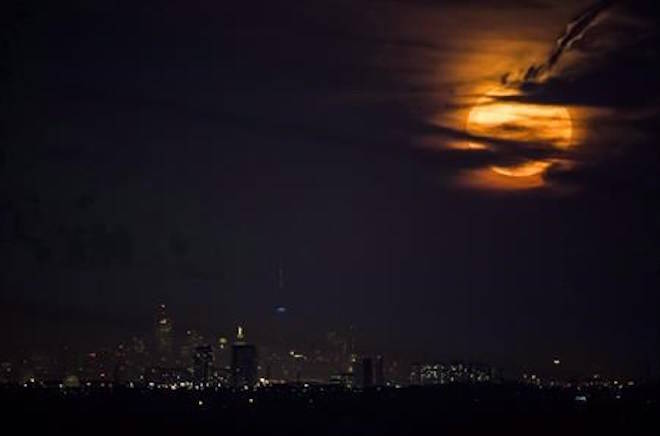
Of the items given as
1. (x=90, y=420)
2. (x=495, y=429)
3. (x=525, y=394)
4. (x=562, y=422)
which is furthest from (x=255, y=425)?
(x=525, y=394)

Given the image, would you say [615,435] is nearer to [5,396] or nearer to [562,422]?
[562,422]

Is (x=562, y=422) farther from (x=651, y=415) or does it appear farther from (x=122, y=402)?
(x=122, y=402)

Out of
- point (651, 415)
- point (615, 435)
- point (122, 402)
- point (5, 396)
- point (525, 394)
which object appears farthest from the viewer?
point (525, 394)

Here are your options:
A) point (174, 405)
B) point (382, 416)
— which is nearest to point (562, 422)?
point (382, 416)

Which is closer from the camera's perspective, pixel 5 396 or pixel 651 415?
pixel 651 415

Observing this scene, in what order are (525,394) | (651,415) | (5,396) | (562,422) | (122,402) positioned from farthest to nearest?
(525,394) → (122,402) → (5,396) → (562,422) → (651,415)

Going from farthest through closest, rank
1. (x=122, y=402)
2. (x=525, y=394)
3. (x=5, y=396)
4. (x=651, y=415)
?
(x=525, y=394) → (x=122, y=402) → (x=5, y=396) → (x=651, y=415)
